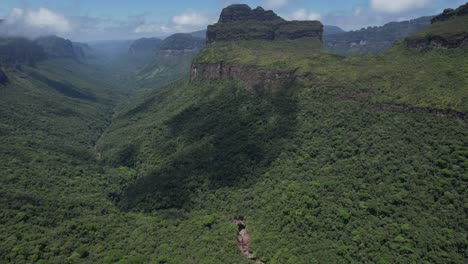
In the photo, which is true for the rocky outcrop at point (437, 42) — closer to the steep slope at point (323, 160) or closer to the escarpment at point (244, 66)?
the steep slope at point (323, 160)

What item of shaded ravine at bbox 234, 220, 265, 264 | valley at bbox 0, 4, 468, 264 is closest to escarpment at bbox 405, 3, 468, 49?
valley at bbox 0, 4, 468, 264

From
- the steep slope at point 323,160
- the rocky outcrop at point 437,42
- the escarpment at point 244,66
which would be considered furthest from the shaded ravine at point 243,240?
the rocky outcrop at point 437,42

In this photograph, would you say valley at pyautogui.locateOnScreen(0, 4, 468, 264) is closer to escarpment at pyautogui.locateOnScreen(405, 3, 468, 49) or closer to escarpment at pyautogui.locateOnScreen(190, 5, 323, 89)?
escarpment at pyautogui.locateOnScreen(405, 3, 468, 49)

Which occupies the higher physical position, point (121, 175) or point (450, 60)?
point (450, 60)

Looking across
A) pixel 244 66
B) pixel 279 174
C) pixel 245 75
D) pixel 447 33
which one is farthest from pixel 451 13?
pixel 279 174

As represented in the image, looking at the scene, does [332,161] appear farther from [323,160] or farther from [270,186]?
[270,186]

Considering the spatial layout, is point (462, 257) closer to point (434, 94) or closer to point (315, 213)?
point (315, 213)

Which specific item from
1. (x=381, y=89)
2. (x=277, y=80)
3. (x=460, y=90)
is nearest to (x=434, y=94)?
(x=460, y=90)
